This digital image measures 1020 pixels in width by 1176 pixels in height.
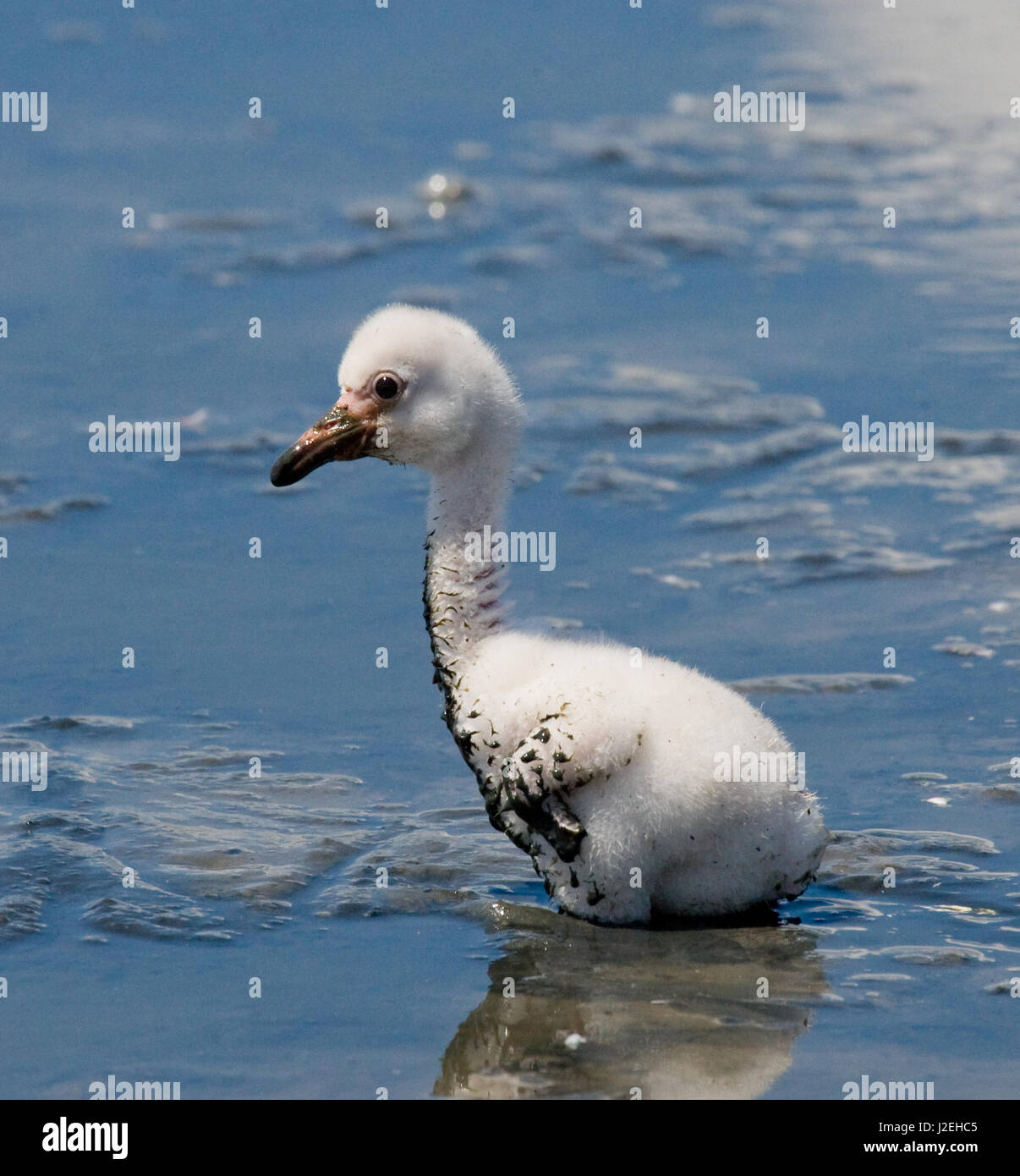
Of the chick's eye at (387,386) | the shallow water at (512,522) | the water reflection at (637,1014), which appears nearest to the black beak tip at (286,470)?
the chick's eye at (387,386)

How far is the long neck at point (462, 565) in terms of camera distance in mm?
6398

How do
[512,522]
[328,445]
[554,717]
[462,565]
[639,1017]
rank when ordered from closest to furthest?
[639,1017], [554,717], [462,565], [328,445], [512,522]

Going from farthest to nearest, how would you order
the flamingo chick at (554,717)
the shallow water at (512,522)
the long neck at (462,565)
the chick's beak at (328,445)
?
the chick's beak at (328,445), the long neck at (462,565), the flamingo chick at (554,717), the shallow water at (512,522)

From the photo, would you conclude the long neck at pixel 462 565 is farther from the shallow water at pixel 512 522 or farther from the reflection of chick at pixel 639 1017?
the reflection of chick at pixel 639 1017

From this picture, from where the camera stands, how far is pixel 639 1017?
18.2 ft

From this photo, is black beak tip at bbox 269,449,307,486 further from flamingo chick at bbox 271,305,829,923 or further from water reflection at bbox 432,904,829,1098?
water reflection at bbox 432,904,829,1098

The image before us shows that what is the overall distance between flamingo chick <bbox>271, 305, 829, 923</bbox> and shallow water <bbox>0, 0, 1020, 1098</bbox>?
222mm

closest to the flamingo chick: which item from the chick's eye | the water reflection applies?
the chick's eye

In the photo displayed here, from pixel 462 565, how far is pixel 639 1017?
162 cm

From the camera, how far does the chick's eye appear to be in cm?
644

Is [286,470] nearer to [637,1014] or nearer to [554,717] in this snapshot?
[554,717]

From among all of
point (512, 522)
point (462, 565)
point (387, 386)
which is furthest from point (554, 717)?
point (512, 522)

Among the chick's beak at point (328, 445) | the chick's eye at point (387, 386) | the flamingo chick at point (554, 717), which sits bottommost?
the flamingo chick at point (554, 717)

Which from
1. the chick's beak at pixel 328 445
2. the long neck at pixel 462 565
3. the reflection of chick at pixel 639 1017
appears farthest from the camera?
the chick's beak at pixel 328 445
